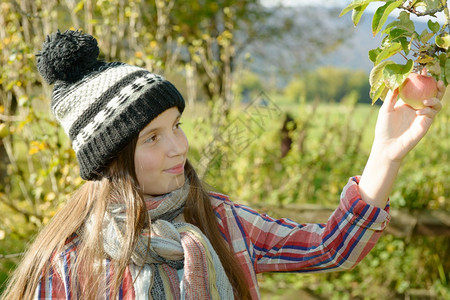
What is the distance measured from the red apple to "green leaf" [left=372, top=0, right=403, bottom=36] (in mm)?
151

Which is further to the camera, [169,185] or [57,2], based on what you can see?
[57,2]

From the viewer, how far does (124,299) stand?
1.49 m

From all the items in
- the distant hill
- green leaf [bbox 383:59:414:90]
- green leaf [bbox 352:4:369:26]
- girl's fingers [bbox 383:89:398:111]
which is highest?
green leaf [bbox 352:4:369:26]

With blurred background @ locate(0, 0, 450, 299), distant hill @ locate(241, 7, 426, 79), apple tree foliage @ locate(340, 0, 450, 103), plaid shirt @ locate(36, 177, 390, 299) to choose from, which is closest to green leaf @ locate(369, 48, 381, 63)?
apple tree foliage @ locate(340, 0, 450, 103)

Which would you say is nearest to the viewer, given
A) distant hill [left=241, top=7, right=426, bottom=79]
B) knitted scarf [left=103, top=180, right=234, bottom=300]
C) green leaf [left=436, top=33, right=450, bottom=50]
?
green leaf [left=436, top=33, right=450, bottom=50]

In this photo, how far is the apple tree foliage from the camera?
118cm

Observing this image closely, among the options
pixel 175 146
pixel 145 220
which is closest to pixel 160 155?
pixel 175 146

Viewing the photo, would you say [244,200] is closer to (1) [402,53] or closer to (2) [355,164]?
(2) [355,164]

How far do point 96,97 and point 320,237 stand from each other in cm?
79

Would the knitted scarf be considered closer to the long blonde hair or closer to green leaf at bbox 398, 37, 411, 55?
the long blonde hair

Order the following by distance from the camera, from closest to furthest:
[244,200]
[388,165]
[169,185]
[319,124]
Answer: [388,165] → [169,185] → [244,200] → [319,124]

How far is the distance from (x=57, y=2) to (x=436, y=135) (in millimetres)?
3426

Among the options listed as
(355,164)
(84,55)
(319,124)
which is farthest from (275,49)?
(84,55)

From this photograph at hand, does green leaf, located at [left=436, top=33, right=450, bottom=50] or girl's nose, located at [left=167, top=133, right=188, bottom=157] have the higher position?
green leaf, located at [left=436, top=33, right=450, bottom=50]
